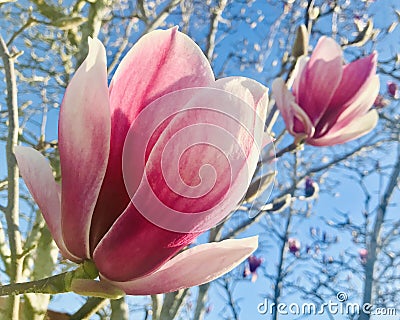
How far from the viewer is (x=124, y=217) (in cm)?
24

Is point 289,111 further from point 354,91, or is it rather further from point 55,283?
point 55,283

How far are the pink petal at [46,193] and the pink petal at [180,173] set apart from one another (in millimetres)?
28

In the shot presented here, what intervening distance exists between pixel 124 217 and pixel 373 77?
552 mm

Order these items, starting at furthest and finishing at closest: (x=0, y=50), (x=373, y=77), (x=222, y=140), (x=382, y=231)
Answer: (x=382, y=231), (x=373, y=77), (x=0, y=50), (x=222, y=140)

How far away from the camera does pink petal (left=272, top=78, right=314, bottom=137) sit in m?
0.72

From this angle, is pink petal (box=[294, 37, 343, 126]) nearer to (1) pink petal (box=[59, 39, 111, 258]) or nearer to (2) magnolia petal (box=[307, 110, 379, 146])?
(2) magnolia petal (box=[307, 110, 379, 146])

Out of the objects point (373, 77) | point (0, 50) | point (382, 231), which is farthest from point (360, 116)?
point (382, 231)

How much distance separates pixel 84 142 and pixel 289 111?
0.53 m

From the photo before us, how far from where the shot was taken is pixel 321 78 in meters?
0.69

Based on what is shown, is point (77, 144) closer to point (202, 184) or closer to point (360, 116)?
point (202, 184)

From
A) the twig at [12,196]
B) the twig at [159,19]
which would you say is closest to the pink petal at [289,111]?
the twig at [12,196]

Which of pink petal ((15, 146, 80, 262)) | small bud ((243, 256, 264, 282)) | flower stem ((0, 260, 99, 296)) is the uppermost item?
pink petal ((15, 146, 80, 262))

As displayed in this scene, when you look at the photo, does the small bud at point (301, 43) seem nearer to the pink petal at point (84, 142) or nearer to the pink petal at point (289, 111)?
the pink petal at point (289, 111)

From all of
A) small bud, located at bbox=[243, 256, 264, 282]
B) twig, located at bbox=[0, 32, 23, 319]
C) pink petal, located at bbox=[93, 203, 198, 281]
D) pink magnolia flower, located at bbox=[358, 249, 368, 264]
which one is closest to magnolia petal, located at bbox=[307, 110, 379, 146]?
twig, located at bbox=[0, 32, 23, 319]
